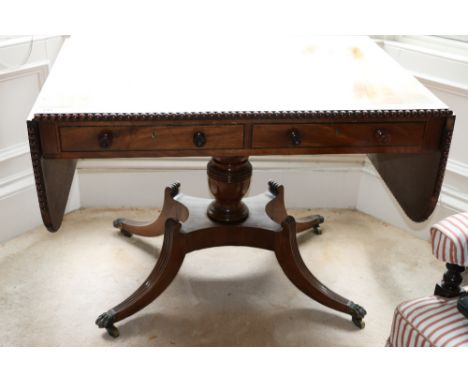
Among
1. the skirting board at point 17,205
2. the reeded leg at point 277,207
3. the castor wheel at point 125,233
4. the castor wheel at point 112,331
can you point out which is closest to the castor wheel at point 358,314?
the reeded leg at point 277,207

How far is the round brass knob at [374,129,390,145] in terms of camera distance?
131 centimetres

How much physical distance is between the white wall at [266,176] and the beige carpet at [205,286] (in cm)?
7

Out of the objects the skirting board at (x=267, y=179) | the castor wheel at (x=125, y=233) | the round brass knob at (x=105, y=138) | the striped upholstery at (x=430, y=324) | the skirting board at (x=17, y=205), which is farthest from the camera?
the skirting board at (x=267, y=179)

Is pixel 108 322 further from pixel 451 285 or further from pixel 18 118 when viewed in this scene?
pixel 451 285

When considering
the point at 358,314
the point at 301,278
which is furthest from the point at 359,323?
the point at 301,278

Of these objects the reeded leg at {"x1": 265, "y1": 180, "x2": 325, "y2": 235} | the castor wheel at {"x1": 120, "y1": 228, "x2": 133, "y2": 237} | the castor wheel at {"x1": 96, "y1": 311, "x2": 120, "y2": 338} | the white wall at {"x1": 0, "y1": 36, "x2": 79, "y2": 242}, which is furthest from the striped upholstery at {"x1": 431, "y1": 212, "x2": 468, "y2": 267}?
the white wall at {"x1": 0, "y1": 36, "x2": 79, "y2": 242}

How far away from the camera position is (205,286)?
1.93m

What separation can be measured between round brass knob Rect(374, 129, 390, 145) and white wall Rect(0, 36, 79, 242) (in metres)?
1.25

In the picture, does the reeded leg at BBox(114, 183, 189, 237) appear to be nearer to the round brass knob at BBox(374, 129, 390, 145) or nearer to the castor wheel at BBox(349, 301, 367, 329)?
the castor wheel at BBox(349, 301, 367, 329)

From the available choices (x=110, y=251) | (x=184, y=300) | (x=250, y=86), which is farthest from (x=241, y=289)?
(x=250, y=86)

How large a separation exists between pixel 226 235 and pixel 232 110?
0.65 meters

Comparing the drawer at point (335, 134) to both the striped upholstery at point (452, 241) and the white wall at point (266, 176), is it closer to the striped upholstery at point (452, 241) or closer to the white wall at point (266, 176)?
the striped upholstery at point (452, 241)

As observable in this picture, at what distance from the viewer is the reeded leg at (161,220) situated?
6.26ft

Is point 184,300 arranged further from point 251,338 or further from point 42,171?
point 42,171
